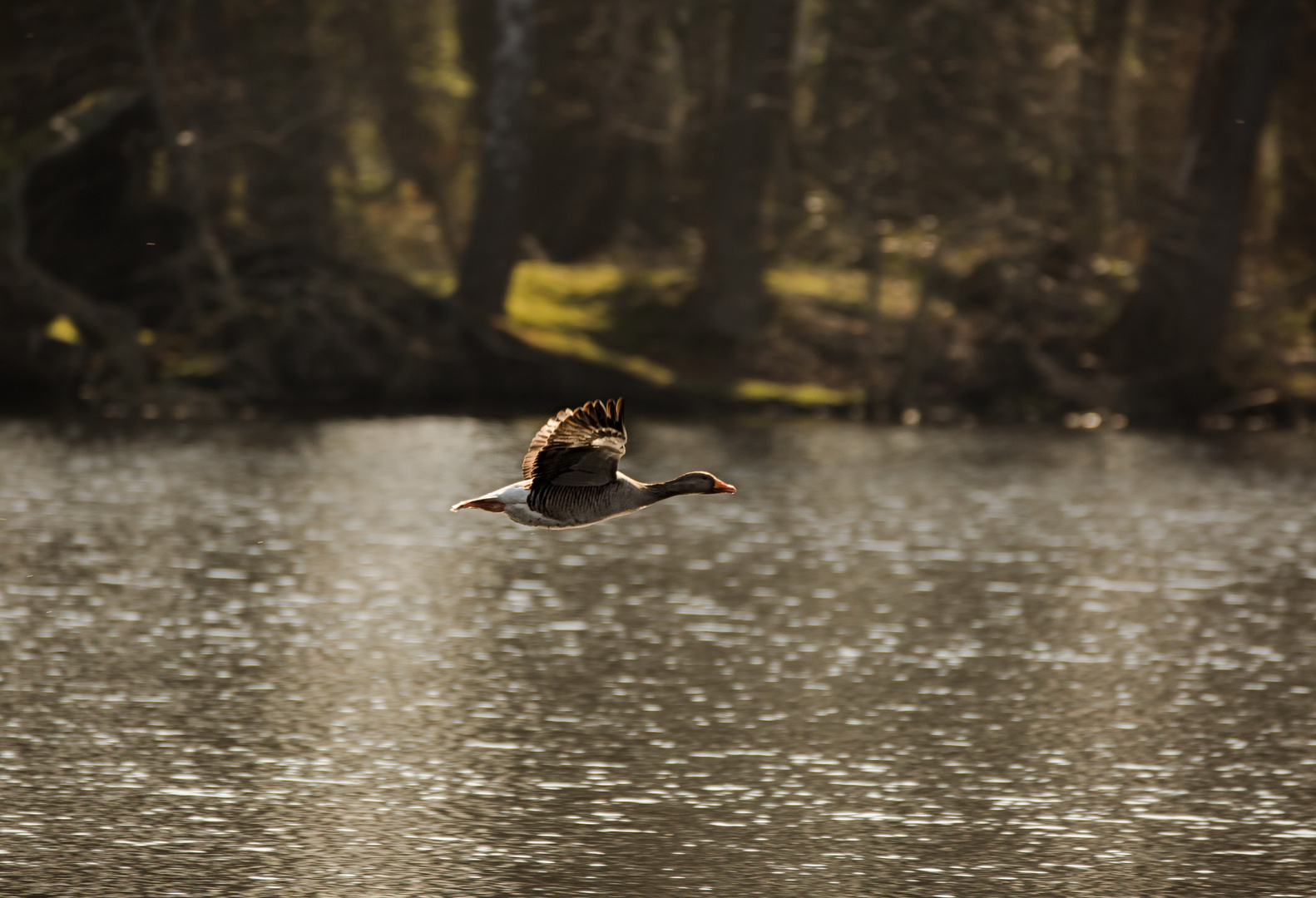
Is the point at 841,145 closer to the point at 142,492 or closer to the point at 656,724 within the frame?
the point at 142,492

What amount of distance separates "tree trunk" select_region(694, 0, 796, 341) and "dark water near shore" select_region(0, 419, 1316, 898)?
15354 millimetres

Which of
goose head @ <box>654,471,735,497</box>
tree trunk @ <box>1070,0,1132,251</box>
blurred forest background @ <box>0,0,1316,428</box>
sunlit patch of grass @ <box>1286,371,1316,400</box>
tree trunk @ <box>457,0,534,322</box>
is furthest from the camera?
sunlit patch of grass @ <box>1286,371,1316,400</box>

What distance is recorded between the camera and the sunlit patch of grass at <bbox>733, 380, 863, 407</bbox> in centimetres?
5962

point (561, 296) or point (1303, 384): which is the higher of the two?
point (561, 296)

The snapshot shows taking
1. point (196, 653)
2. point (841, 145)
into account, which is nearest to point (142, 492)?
point (196, 653)

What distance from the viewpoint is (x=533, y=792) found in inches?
769

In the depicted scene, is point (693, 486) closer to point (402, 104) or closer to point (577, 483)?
point (577, 483)

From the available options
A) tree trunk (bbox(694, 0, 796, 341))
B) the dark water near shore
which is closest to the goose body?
the dark water near shore

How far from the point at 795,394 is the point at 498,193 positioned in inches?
415

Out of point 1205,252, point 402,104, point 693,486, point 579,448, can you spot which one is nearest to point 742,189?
point 1205,252

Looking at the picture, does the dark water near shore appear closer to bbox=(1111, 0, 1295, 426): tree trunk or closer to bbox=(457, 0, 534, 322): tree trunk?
bbox=(457, 0, 534, 322): tree trunk

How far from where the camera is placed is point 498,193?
58125 millimetres

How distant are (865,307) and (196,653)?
132ft

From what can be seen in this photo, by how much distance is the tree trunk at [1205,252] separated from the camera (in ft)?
188
